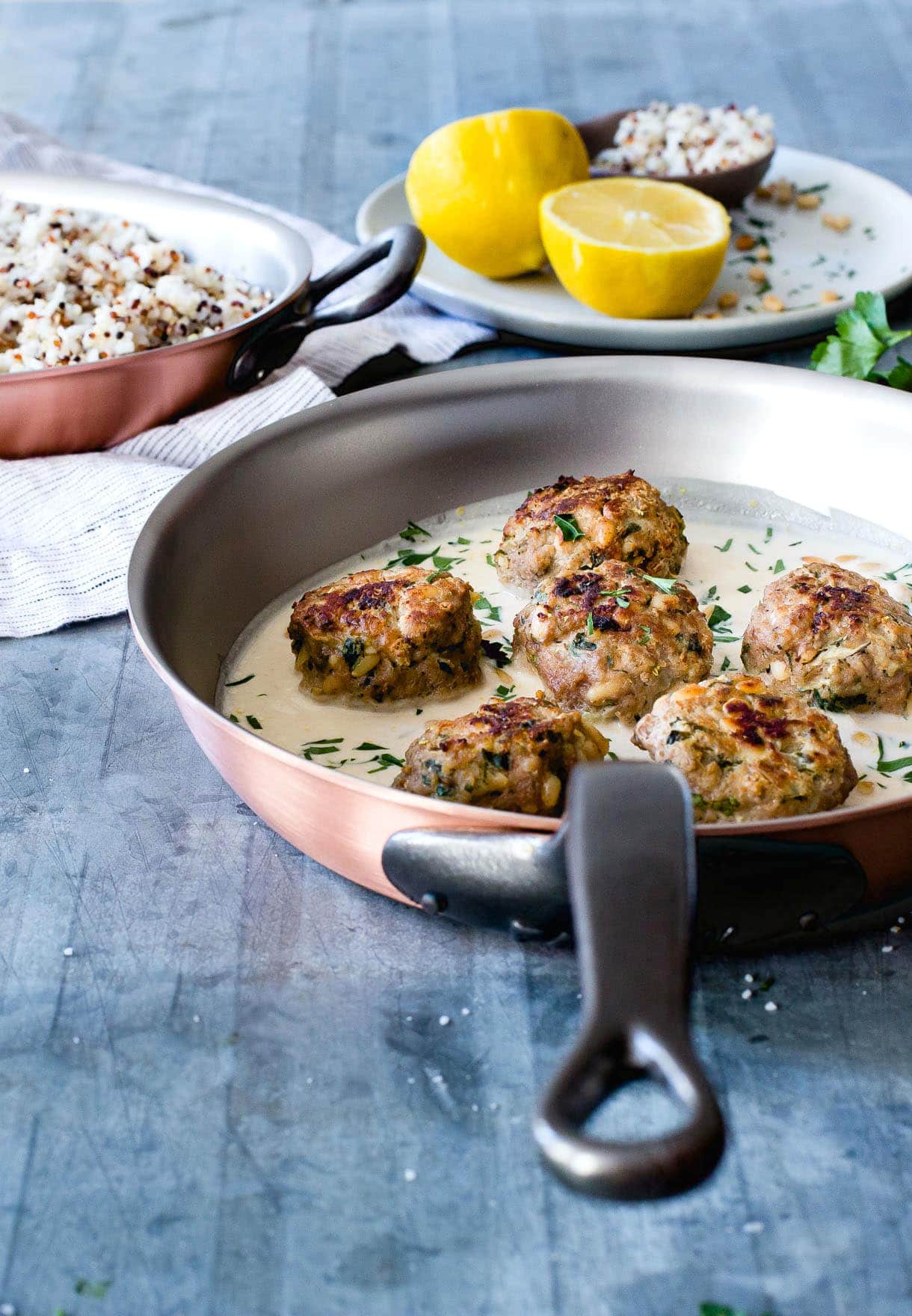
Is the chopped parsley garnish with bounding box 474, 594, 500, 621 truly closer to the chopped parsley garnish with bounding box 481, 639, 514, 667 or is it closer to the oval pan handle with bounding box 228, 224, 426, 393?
the chopped parsley garnish with bounding box 481, 639, 514, 667

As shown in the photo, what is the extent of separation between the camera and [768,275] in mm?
2584

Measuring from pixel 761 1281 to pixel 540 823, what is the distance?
1.19 ft

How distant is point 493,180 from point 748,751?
143 cm

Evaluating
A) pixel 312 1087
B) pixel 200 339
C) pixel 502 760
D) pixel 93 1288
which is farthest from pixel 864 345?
pixel 93 1288

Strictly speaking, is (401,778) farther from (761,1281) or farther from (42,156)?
(42,156)

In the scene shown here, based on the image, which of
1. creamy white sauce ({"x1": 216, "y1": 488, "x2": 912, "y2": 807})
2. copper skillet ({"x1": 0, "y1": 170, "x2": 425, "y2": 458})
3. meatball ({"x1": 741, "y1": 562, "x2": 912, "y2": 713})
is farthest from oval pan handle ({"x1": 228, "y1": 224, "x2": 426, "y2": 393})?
meatball ({"x1": 741, "y1": 562, "x2": 912, "y2": 713})

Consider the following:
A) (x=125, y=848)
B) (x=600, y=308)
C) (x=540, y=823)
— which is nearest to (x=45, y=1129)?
(x=125, y=848)

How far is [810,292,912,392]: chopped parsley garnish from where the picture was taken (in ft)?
6.84

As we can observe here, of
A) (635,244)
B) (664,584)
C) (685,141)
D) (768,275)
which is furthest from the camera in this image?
(685,141)

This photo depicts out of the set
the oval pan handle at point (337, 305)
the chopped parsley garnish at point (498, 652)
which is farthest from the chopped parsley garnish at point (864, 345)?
→ the chopped parsley garnish at point (498, 652)

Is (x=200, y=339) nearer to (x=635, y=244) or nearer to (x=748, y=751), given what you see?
(x=635, y=244)

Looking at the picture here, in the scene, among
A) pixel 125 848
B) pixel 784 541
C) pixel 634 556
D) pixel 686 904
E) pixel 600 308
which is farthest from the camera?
pixel 600 308

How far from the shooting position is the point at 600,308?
7.72 ft

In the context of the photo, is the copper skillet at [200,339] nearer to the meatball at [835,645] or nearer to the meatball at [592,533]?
the meatball at [592,533]
